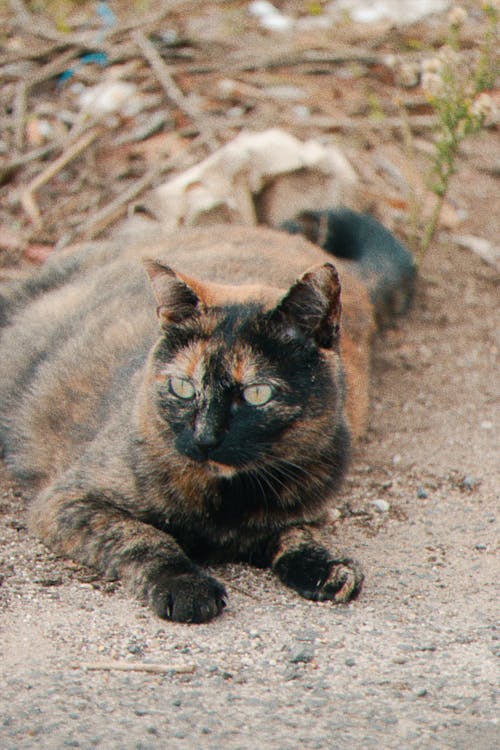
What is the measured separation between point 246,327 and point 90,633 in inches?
43.1

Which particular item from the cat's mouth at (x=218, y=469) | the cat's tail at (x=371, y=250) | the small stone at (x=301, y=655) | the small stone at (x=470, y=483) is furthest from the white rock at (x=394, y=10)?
the small stone at (x=301, y=655)

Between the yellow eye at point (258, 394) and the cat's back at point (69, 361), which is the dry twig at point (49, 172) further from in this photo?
the yellow eye at point (258, 394)

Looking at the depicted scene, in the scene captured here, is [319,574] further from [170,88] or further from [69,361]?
[170,88]

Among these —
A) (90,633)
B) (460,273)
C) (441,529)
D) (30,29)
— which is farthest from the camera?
(30,29)

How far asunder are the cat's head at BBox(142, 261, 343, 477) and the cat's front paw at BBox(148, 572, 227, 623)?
1.20 feet

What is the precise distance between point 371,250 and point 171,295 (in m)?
2.31

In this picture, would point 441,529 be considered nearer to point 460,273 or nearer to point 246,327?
point 246,327

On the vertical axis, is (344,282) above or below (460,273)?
above

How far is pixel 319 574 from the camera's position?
3.75 metres

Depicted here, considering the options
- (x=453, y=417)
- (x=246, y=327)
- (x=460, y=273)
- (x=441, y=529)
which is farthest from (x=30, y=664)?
(x=460, y=273)

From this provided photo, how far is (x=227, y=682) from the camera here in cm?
309

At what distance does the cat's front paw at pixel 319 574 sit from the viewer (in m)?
3.70

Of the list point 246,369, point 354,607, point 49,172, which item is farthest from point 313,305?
point 49,172

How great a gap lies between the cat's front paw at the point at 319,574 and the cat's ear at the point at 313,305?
75 centimetres
